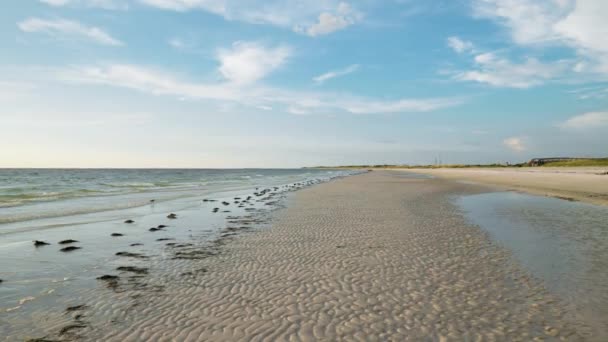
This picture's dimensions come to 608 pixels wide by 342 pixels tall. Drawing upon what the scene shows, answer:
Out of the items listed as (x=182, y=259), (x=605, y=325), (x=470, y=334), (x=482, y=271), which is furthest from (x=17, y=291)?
(x=605, y=325)

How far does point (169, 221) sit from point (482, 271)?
49.6 ft

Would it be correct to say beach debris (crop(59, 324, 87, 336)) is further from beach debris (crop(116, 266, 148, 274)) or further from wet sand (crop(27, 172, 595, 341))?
beach debris (crop(116, 266, 148, 274))

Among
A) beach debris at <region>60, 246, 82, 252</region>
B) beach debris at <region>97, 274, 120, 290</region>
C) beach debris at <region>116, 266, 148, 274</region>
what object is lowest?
beach debris at <region>116, 266, 148, 274</region>

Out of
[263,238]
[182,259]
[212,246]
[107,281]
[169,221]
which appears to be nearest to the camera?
[107,281]

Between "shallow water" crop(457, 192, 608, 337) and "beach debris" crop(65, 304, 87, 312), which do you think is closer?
"beach debris" crop(65, 304, 87, 312)

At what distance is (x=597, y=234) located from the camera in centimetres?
1270

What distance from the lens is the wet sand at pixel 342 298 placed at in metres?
5.77

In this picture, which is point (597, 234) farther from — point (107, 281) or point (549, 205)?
point (107, 281)

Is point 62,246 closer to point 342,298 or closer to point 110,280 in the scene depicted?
point 110,280

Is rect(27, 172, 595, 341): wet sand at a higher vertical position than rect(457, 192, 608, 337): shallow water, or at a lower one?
lower

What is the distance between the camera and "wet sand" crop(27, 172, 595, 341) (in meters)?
5.77

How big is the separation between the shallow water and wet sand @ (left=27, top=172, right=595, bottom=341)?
0.47 m

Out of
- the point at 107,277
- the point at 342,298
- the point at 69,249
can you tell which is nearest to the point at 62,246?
the point at 69,249

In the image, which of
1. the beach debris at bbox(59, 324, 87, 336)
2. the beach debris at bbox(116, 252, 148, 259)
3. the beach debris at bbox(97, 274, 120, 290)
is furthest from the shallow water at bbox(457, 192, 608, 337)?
the beach debris at bbox(116, 252, 148, 259)
